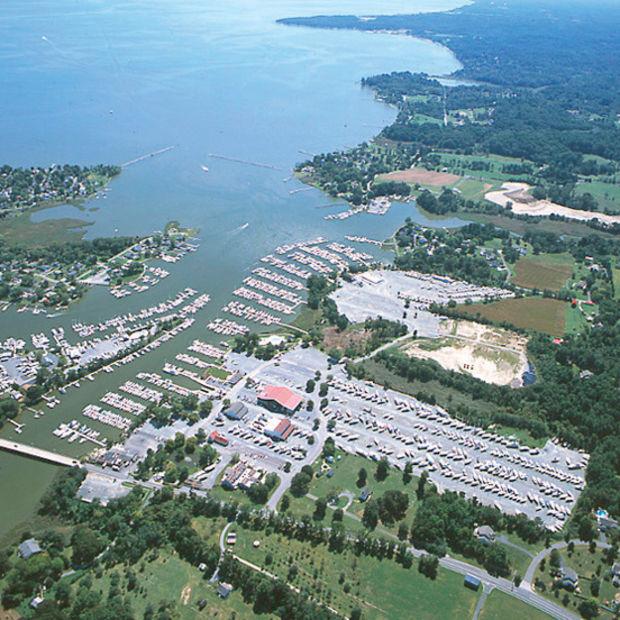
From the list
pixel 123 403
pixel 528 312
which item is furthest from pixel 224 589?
pixel 528 312

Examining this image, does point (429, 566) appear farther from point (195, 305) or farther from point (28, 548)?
point (195, 305)

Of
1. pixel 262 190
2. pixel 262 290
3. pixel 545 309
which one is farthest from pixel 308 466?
pixel 262 190

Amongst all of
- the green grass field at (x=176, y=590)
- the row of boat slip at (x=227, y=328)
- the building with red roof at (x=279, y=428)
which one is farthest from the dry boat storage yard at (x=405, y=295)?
the green grass field at (x=176, y=590)

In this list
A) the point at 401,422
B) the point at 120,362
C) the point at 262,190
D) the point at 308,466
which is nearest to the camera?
the point at 308,466

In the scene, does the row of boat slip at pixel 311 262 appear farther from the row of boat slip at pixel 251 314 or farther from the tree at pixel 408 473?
the tree at pixel 408 473

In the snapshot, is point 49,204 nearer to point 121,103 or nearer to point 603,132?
point 121,103
